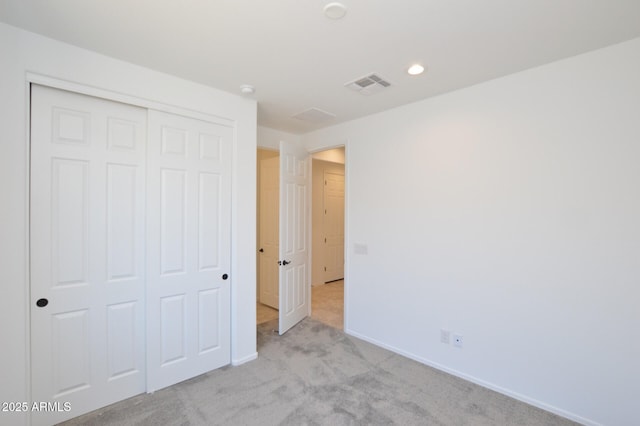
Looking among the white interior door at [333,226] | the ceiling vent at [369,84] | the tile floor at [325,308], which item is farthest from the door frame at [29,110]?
the white interior door at [333,226]

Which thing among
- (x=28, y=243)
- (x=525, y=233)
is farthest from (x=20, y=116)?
(x=525, y=233)

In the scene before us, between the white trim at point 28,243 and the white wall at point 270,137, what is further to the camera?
the white wall at point 270,137

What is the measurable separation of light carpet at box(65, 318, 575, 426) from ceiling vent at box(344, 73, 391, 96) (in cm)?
267

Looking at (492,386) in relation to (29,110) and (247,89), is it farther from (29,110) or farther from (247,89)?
Answer: (29,110)

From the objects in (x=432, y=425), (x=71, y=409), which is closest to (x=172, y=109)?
(x=71, y=409)

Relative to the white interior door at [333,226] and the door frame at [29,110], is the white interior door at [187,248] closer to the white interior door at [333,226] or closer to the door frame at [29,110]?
the door frame at [29,110]

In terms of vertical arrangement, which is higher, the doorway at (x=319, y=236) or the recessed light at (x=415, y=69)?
the recessed light at (x=415, y=69)

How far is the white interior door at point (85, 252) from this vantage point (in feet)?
6.41

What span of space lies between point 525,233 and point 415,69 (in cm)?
160

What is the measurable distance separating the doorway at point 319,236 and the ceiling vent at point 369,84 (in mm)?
1924

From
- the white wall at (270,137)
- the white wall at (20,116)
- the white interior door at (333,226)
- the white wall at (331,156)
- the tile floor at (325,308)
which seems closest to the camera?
the white wall at (20,116)

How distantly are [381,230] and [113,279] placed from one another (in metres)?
2.59

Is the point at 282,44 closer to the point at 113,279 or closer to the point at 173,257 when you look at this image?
the point at 173,257

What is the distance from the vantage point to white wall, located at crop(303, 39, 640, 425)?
1.94 metres
